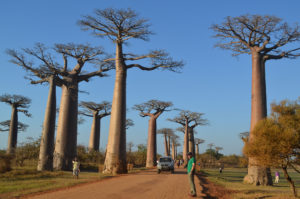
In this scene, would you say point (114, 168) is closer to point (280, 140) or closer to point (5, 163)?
point (5, 163)

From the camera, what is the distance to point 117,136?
18.0 m

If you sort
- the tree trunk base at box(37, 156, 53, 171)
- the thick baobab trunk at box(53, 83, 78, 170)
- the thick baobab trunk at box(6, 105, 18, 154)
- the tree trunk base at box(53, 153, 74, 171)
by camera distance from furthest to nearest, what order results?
the thick baobab trunk at box(6, 105, 18, 154) → the thick baobab trunk at box(53, 83, 78, 170) → the tree trunk base at box(53, 153, 74, 171) → the tree trunk base at box(37, 156, 53, 171)

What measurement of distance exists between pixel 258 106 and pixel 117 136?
25.9 ft

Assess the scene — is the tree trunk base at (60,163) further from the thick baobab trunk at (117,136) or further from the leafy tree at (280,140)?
the leafy tree at (280,140)

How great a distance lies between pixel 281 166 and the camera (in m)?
10.0

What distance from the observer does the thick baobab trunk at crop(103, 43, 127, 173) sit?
17750mm

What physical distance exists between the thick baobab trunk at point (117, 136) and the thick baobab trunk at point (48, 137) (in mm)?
3417

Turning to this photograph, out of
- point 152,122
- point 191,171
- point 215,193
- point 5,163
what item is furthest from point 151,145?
point 191,171

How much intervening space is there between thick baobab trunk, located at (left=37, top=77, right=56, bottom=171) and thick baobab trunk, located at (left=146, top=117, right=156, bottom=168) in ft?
57.5

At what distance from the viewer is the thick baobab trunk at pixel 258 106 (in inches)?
611

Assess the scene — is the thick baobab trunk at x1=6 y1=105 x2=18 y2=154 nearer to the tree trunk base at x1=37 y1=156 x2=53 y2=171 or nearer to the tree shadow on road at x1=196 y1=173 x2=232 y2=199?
the tree trunk base at x1=37 y1=156 x2=53 y2=171

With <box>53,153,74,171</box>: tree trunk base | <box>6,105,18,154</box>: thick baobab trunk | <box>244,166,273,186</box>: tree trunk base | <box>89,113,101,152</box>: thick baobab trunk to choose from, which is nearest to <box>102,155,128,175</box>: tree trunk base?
<box>53,153,74,171</box>: tree trunk base

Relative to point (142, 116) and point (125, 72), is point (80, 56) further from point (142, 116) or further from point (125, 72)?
point (142, 116)

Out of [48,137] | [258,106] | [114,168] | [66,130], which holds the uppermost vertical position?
[258,106]
